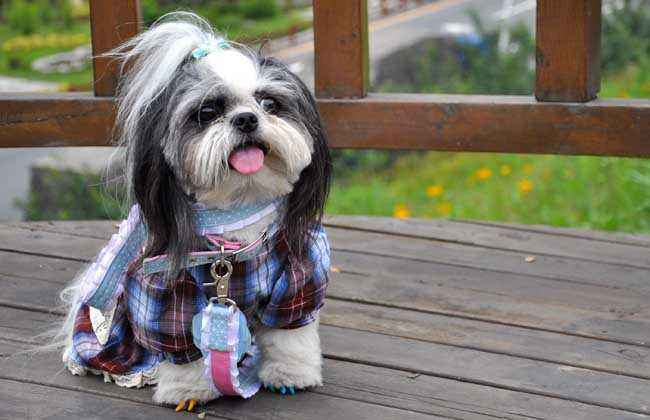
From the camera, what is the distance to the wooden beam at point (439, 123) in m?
2.76

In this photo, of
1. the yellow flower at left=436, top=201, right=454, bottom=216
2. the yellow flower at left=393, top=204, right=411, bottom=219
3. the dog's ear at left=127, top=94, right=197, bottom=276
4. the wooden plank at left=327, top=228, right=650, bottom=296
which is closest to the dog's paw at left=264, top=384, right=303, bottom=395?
the dog's ear at left=127, top=94, right=197, bottom=276

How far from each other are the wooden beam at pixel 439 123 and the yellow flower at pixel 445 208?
2.50m

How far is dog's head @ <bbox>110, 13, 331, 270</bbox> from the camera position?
194cm

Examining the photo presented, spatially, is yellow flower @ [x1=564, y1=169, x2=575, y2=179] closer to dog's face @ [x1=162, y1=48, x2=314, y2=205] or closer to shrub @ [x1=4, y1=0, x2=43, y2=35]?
dog's face @ [x1=162, y1=48, x2=314, y2=205]

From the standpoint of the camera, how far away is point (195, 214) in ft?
6.86

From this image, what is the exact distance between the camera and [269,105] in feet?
6.57

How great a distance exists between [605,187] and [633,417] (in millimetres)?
3103

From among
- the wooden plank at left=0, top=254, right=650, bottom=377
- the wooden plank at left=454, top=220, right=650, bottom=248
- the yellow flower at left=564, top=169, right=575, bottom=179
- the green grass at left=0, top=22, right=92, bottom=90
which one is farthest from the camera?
the green grass at left=0, top=22, right=92, bottom=90

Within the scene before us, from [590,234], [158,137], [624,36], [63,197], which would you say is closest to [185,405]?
[158,137]

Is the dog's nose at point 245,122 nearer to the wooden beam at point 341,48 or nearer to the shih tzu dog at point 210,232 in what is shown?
the shih tzu dog at point 210,232

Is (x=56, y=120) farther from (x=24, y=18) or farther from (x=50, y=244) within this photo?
(x=24, y=18)

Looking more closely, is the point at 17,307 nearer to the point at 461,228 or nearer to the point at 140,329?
the point at 140,329

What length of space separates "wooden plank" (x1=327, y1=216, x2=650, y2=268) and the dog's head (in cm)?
118

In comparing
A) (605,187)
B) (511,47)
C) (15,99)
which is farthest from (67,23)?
(15,99)
